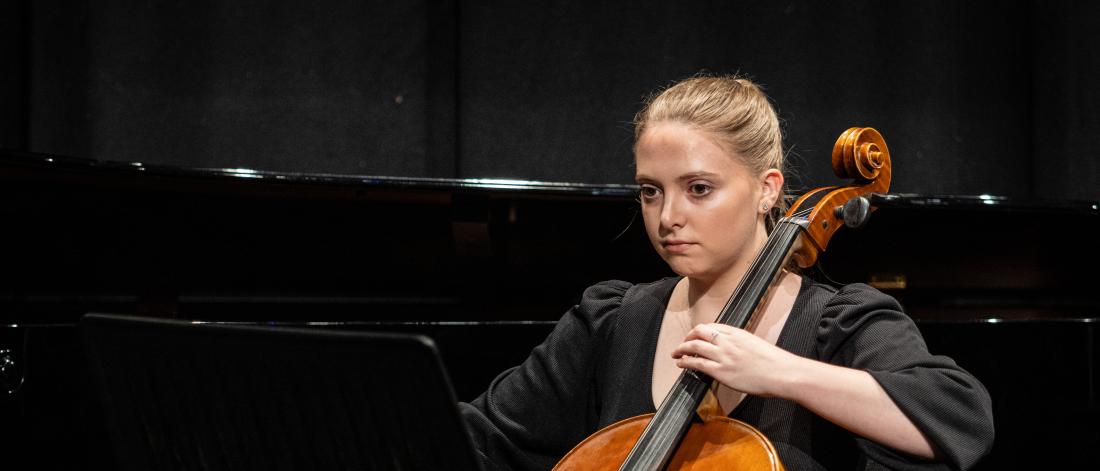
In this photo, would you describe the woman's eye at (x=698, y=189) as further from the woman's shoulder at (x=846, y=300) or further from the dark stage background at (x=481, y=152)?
the dark stage background at (x=481, y=152)

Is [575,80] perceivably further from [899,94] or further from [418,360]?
[418,360]

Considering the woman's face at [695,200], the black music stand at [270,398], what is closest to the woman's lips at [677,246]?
the woman's face at [695,200]

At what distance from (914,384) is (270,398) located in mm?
637

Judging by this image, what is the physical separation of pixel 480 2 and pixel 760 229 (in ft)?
7.52

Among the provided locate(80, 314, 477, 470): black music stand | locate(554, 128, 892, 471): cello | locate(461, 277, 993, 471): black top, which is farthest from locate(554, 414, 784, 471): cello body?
locate(80, 314, 477, 470): black music stand

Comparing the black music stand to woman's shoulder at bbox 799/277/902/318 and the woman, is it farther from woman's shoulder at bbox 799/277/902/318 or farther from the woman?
woman's shoulder at bbox 799/277/902/318

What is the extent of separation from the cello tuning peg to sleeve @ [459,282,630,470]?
342mm

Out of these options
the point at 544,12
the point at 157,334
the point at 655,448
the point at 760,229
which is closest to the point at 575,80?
the point at 544,12

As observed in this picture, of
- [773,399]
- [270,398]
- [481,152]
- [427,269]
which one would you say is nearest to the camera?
[270,398]

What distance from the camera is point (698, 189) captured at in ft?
3.77

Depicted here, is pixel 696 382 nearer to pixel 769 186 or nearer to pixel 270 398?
pixel 769 186

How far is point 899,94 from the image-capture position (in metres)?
3.52

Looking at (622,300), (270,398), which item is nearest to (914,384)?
(622,300)

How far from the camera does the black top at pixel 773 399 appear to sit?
37.9 inches
